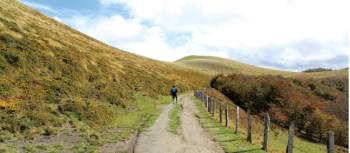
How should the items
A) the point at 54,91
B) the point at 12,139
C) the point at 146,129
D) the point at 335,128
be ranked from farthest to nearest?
the point at 335,128, the point at 54,91, the point at 146,129, the point at 12,139

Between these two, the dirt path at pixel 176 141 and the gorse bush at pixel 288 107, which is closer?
the dirt path at pixel 176 141

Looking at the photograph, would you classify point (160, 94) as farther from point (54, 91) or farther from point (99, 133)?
point (99, 133)

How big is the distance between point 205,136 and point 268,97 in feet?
126

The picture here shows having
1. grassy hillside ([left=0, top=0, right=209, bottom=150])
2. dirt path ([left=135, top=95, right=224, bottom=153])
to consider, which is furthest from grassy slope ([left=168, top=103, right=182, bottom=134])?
grassy hillside ([left=0, top=0, right=209, bottom=150])

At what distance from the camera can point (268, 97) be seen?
57.9 m

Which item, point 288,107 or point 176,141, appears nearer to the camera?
point 176,141

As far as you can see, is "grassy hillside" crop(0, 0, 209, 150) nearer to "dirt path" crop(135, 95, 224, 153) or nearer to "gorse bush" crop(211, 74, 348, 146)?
"dirt path" crop(135, 95, 224, 153)

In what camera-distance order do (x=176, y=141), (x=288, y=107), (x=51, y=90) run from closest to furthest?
(x=176, y=141) < (x=51, y=90) < (x=288, y=107)

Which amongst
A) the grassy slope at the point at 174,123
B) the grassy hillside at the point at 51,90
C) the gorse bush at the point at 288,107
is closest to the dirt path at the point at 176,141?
the grassy slope at the point at 174,123

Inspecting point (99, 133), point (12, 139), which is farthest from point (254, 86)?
point (12, 139)

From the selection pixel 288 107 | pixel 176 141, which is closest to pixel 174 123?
pixel 176 141

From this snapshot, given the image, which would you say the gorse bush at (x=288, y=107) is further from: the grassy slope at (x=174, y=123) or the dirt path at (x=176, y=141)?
the dirt path at (x=176, y=141)

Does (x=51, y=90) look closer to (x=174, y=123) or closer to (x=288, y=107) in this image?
(x=174, y=123)

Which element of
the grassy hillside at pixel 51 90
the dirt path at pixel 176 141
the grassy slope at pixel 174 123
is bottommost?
the dirt path at pixel 176 141
